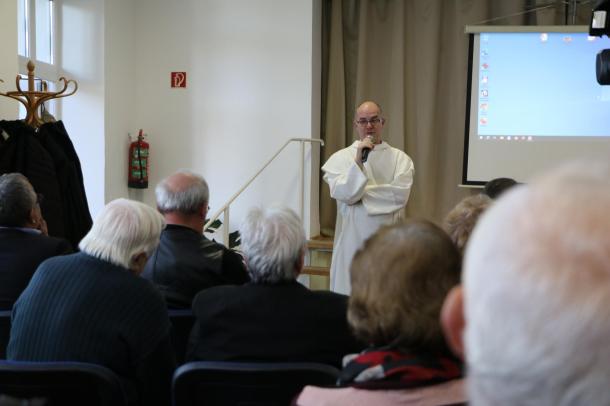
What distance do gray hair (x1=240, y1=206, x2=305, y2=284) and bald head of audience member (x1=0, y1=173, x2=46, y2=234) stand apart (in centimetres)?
106

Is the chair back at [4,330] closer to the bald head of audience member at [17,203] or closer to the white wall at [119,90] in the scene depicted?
the bald head of audience member at [17,203]

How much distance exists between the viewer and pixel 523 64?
17.1 ft

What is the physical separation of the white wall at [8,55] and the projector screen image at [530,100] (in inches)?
127

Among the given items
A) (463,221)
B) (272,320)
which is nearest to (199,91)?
(463,221)

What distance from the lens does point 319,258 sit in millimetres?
5559

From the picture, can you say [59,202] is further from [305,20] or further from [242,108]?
[305,20]

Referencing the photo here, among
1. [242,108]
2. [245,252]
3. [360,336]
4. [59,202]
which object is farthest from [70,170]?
[360,336]

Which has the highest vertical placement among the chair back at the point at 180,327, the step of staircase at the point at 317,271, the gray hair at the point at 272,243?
the gray hair at the point at 272,243

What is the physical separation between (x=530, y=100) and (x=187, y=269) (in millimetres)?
3659

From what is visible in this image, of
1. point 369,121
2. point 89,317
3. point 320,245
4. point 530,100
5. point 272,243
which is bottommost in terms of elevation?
point 320,245

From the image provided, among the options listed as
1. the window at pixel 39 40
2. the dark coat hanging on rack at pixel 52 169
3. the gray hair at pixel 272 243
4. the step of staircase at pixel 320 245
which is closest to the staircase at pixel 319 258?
the step of staircase at pixel 320 245

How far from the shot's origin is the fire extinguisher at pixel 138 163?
18.8ft

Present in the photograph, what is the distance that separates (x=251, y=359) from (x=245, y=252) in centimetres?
32

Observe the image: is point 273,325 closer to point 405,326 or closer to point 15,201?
point 405,326
